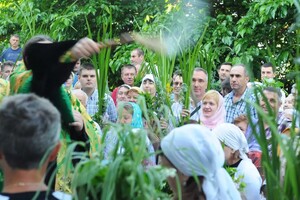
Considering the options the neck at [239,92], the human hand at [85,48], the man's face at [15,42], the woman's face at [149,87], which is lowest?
the neck at [239,92]

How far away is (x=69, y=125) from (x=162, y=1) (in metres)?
9.64

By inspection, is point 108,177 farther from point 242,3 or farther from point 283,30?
point 242,3

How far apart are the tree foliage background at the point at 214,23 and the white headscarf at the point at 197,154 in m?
6.32

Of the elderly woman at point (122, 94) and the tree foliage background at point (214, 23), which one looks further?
the tree foliage background at point (214, 23)

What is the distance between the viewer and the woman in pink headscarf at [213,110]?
8.76 metres

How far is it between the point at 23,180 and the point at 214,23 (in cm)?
1052

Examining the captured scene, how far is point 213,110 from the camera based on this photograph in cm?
876

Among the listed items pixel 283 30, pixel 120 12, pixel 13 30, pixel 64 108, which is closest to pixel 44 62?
pixel 64 108

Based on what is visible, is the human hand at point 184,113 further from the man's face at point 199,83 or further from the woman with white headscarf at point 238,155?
the woman with white headscarf at point 238,155

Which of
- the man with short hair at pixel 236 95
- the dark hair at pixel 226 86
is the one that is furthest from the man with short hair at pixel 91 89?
the dark hair at pixel 226 86

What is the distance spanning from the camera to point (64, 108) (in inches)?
187

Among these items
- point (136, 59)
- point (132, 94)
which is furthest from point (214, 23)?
point (132, 94)

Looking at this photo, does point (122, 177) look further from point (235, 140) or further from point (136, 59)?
point (136, 59)

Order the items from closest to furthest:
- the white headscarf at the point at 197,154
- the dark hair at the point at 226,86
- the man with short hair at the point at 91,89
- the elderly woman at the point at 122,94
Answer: the white headscarf at the point at 197,154 < the man with short hair at the point at 91,89 < the elderly woman at the point at 122,94 < the dark hair at the point at 226,86
